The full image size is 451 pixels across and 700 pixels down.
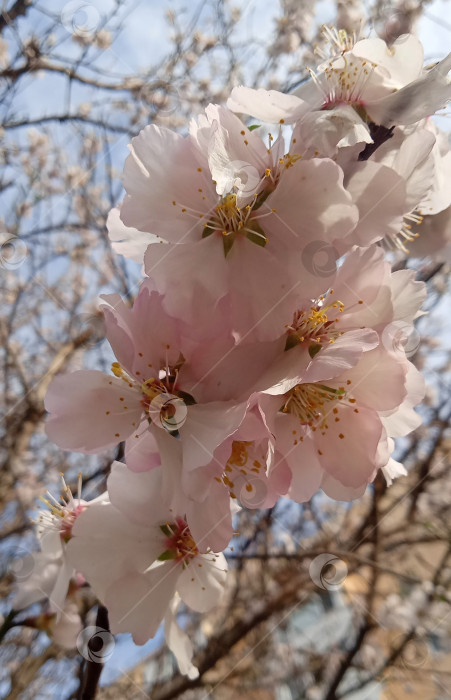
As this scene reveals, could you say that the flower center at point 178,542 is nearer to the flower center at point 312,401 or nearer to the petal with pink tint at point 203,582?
the petal with pink tint at point 203,582

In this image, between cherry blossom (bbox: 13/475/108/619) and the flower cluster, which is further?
cherry blossom (bbox: 13/475/108/619)

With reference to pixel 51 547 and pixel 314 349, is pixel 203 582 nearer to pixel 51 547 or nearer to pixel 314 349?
pixel 51 547

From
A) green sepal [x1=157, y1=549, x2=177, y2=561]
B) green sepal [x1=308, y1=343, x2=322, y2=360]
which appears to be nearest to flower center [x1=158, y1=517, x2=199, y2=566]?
green sepal [x1=157, y1=549, x2=177, y2=561]

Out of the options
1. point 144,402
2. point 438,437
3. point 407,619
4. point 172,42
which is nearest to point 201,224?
point 144,402

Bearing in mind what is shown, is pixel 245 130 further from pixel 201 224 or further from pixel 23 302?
pixel 23 302

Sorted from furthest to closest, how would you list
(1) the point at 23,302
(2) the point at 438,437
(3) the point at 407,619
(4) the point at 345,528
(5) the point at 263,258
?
1. (1) the point at 23,302
2. (3) the point at 407,619
3. (4) the point at 345,528
4. (2) the point at 438,437
5. (5) the point at 263,258

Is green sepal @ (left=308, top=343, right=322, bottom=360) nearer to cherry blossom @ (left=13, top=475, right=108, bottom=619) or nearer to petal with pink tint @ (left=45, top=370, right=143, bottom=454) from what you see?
petal with pink tint @ (left=45, top=370, right=143, bottom=454)
